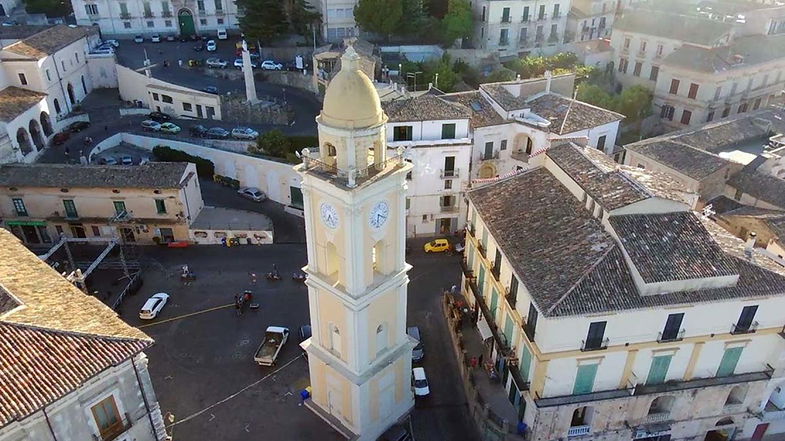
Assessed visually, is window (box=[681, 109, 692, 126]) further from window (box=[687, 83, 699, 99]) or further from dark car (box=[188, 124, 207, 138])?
dark car (box=[188, 124, 207, 138])

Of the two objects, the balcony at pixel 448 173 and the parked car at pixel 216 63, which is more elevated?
the parked car at pixel 216 63

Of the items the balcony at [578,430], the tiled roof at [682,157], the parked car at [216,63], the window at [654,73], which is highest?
the window at [654,73]

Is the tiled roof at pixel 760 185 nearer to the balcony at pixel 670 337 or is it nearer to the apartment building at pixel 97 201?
the balcony at pixel 670 337

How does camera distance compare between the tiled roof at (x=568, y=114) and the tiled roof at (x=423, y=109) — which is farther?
the tiled roof at (x=568, y=114)

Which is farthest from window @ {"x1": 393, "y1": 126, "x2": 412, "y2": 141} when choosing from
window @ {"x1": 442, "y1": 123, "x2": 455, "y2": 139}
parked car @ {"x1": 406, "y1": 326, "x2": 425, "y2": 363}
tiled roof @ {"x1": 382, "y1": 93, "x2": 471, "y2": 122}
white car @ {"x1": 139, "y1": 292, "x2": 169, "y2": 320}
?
white car @ {"x1": 139, "y1": 292, "x2": 169, "y2": 320}

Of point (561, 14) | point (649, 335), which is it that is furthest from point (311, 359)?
point (561, 14)

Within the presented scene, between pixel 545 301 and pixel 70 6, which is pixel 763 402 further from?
pixel 70 6

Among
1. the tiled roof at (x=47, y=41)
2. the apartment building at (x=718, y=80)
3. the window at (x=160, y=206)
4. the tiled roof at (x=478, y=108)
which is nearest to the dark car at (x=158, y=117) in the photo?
the tiled roof at (x=47, y=41)
